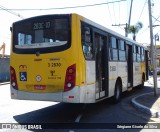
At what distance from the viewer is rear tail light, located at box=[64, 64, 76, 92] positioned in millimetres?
8375

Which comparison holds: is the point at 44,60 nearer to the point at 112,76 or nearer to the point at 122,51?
the point at 112,76

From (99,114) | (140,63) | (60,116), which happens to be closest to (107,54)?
(99,114)

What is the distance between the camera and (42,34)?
9086mm

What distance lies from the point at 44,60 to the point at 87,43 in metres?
1.47

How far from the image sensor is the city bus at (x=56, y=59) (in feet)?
27.8

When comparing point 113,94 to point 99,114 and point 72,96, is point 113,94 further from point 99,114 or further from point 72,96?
point 72,96

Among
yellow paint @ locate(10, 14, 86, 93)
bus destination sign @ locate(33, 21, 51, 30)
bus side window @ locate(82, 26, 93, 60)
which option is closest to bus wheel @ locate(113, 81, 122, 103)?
bus side window @ locate(82, 26, 93, 60)

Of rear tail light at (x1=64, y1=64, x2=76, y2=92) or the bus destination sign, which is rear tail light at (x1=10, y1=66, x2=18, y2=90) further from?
rear tail light at (x1=64, y1=64, x2=76, y2=92)

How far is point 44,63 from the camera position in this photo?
8859 mm

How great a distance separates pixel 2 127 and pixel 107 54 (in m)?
5.02

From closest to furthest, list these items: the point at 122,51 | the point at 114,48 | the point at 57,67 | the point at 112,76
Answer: the point at 57,67 → the point at 112,76 → the point at 114,48 → the point at 122,51

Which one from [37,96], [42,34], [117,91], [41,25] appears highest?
[41,25]

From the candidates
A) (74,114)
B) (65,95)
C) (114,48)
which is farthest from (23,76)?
(114,48)

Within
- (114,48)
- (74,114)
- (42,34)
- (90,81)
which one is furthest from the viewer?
(114,48)
